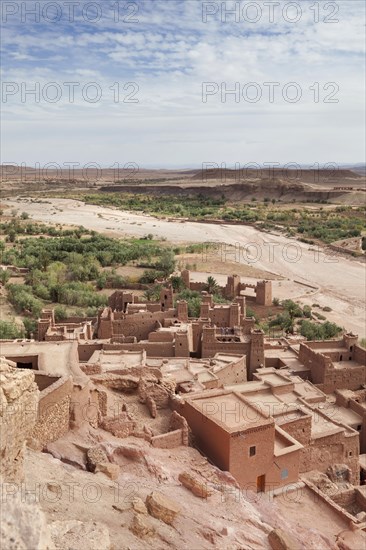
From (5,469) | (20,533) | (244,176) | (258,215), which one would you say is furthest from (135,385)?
(244,176)

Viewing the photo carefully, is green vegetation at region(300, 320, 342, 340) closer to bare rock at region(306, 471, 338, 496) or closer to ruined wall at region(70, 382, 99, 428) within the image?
bare rock at region(306, 471, 338, 496)

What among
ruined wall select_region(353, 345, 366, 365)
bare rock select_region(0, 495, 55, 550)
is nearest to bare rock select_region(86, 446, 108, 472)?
bare rock select_region(0, 495, 55, 550)

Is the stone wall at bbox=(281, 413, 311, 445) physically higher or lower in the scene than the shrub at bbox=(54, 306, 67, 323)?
lower

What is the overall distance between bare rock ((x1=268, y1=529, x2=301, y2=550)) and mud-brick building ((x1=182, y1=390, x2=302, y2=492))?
2426 millimetres

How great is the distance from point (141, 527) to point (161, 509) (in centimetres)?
78

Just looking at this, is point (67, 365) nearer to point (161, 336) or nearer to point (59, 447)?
point (59, 447)

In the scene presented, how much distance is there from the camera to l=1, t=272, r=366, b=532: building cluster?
462 inches

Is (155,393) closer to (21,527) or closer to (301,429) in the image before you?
(301,429)

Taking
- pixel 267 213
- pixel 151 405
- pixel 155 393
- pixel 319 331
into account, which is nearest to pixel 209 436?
pixel 151 405

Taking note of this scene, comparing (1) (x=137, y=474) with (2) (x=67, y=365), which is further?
(2) (x=67, y=365)

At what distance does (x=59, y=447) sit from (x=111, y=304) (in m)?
15.1

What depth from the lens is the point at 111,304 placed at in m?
25.2

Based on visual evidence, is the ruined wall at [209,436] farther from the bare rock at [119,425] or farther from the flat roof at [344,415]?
the flat roof at [344,415]

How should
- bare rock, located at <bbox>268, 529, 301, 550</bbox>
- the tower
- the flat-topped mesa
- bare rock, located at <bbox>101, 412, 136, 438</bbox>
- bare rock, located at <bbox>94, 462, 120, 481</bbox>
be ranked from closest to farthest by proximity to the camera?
the flat-topped mesa < bare rock, located at <bbox>268, 529, 301, 550</bbox> < bare rock, located at <bbox>94, 462, 120, 481</bbox> < bare rock, located at <bbox>101, 412, 136, 438</bbox> < the tower
